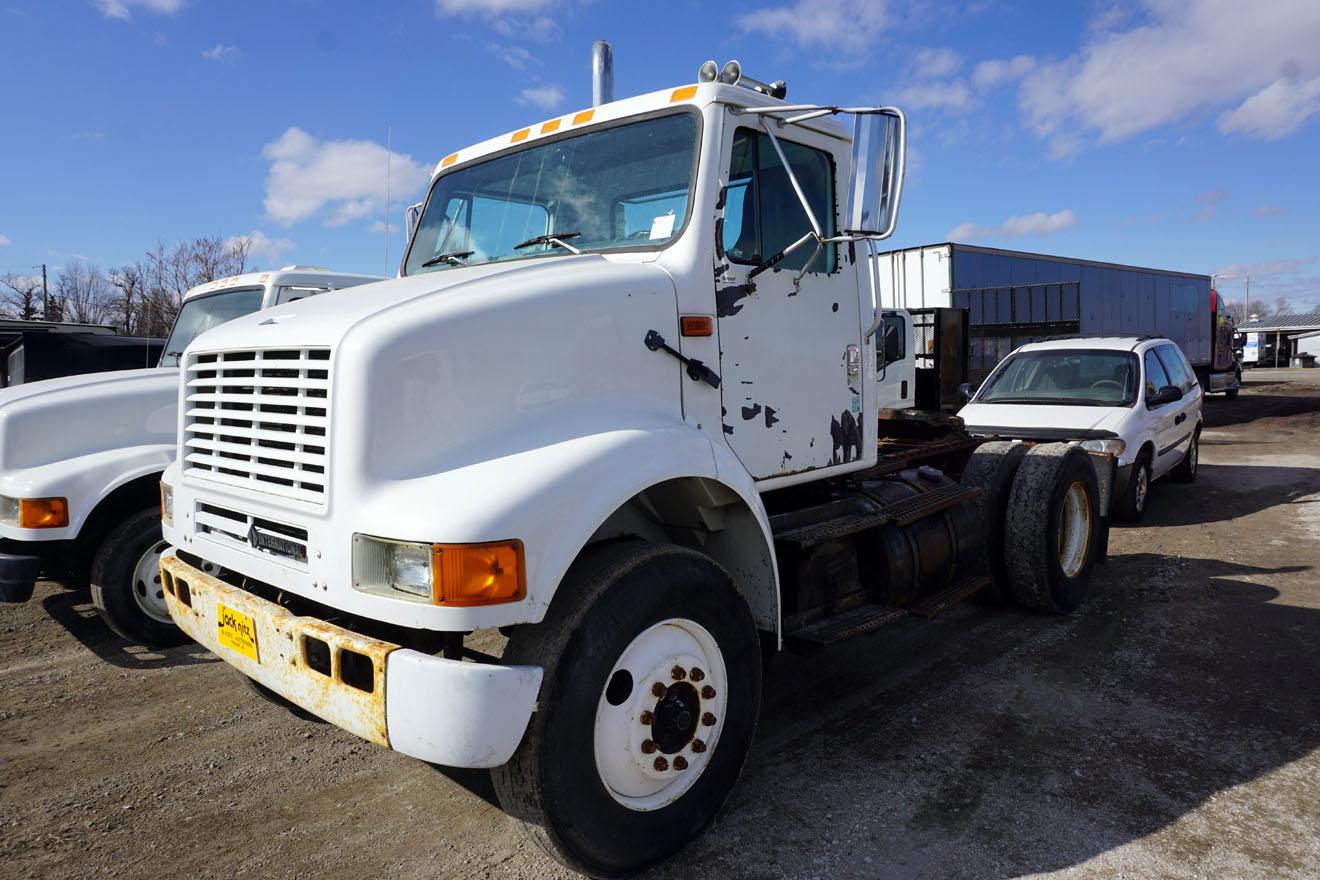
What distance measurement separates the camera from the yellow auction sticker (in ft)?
9.29

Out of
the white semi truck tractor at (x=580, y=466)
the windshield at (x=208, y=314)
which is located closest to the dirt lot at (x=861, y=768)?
the white semi truck tractor at (x=580, y=466)

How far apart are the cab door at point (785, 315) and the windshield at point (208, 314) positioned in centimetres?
444

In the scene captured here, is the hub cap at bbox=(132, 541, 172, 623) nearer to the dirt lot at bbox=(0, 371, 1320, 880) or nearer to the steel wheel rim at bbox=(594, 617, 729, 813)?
the dirt lot at bbox=(0, 371, 1320, 880)

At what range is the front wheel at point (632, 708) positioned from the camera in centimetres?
251

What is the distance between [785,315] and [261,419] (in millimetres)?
2103

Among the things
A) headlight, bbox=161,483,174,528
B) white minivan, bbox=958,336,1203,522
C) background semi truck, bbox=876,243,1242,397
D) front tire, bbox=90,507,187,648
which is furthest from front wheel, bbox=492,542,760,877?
background semi truck, bbox=876,243,1242,397

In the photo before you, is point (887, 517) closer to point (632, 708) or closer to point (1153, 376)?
point (632, 708)

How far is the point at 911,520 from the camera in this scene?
173 inches

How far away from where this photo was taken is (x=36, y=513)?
4.69 m

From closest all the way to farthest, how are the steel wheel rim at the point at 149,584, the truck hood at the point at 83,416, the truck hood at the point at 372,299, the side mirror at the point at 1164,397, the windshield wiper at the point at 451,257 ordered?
the truck hood at the point at 372,299 → the windshield wiper at the point at 451,257 → the truck hood at the point at 83,416 → the steel wheel rim at the point at 149,584 → the side mirror at the point at 1164,397

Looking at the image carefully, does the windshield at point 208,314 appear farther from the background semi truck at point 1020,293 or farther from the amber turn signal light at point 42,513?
the background semi truck at point 1020,293

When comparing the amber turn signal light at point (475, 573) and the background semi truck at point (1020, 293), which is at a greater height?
the background semi truck at point (1020, 293)

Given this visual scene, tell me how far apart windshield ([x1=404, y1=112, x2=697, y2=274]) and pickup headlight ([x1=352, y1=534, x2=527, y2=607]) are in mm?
1551

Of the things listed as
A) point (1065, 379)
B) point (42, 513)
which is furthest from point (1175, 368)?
point (42, 513)
